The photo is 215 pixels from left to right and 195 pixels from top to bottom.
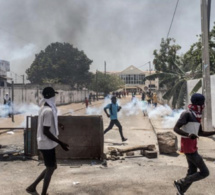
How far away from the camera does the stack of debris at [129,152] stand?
21.8ft

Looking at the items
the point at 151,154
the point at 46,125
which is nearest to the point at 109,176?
the point at 151,154

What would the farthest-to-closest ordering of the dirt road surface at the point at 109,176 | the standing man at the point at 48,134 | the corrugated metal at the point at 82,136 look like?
1. the corrugated metal at the point at 82,136
2. the dirt road surface at the point at 109,176
3. the standing man at the point at 48,134

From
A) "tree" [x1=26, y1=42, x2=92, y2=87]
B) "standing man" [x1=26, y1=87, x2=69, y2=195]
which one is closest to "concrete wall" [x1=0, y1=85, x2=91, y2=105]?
"standing man" [x1=26, y1=87, x2=69, y2=195]

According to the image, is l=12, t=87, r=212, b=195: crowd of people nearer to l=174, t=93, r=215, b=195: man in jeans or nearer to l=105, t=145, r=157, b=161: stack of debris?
l=174, t=93, r=215, b=195: man in jeans

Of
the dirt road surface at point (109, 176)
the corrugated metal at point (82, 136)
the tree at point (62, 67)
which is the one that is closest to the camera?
the dirt road surface at point (109, 176)

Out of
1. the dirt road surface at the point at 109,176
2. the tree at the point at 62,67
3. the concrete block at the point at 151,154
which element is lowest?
the dirt road surface at the point at 109,176

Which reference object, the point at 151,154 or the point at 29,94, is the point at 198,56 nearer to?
the point at 151,154

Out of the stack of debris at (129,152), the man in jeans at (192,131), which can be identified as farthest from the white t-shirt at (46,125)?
the stack of debris at (129,152)

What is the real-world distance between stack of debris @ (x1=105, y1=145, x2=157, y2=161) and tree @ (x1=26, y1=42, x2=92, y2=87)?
182ft

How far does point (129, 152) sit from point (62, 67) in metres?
58.2

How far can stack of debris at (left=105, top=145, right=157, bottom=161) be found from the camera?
6655 millimetres

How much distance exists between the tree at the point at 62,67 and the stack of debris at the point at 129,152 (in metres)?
55.5

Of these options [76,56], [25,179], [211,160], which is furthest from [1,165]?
[76,56]

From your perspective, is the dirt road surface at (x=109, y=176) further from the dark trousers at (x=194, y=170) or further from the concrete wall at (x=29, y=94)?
the concrete wall at (x=29, y=94)
